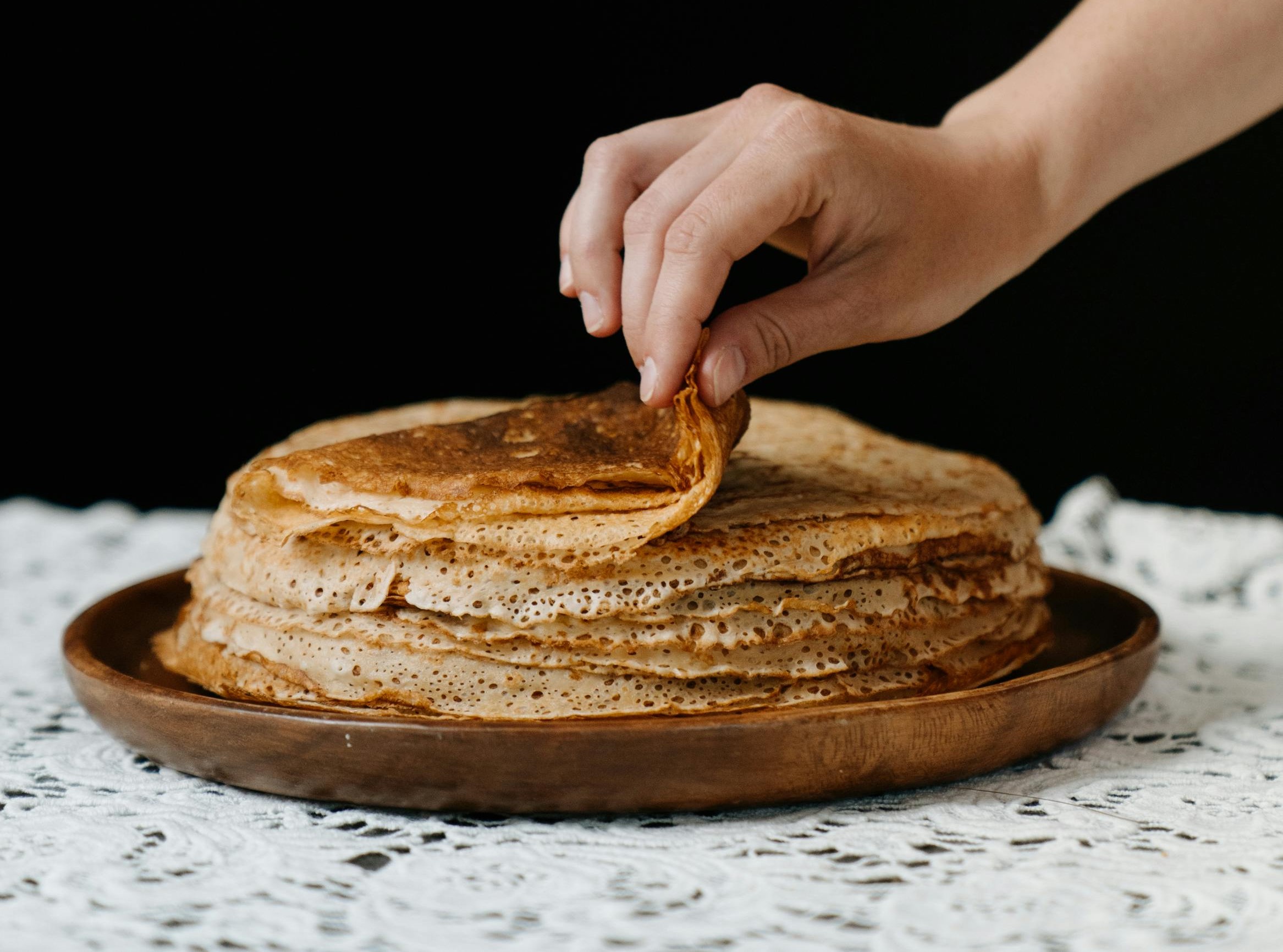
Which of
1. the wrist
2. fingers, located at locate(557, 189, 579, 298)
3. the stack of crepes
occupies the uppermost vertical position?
the wrist

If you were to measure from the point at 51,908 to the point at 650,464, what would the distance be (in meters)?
0.66

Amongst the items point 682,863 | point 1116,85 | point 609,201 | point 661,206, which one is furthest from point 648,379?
point 1116,85

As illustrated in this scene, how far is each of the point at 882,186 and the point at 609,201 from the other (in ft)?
1.05

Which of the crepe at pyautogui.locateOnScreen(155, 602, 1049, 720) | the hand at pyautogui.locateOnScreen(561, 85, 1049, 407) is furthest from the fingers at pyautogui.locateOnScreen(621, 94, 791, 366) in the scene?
the crepe at pyautogui.locateOnScreen(155, 602, 1049, 720)

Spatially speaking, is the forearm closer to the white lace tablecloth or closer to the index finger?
the index finger

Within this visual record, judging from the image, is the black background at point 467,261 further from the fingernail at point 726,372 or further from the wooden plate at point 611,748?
the wooden plate at point 611,748

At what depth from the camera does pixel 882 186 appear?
1.38 metres

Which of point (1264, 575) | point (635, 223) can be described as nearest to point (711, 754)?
point (635, 223)

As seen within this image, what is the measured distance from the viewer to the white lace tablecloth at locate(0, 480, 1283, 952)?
3.28 feet

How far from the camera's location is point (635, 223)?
Result: 1.36 metres

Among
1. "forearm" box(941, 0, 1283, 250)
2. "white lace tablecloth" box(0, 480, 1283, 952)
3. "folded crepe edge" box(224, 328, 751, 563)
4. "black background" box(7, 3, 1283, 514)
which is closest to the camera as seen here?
"white lace tablecloth" box(0, 480, 1283, 952)

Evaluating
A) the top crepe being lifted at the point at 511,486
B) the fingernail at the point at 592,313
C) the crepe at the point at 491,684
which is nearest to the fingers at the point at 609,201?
the fingernail at the point at 592,313

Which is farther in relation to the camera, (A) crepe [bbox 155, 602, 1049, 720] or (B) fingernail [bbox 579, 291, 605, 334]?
(B) fingernail [bbox 579, 291, 605, 334]

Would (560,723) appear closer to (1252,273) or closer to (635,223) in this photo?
(635,223)
